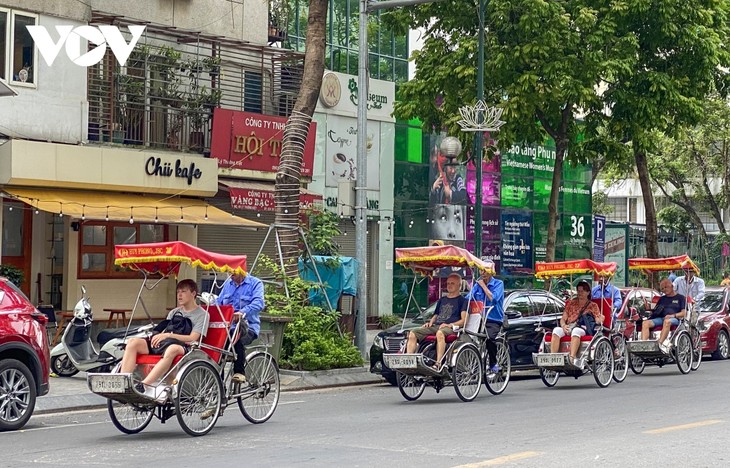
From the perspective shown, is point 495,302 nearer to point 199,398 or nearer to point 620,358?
point 620,358

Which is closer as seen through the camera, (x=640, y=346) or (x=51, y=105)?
(x=640, y=346)

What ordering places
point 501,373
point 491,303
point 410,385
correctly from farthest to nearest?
point 491,303 < point 501,373 < point 410,385

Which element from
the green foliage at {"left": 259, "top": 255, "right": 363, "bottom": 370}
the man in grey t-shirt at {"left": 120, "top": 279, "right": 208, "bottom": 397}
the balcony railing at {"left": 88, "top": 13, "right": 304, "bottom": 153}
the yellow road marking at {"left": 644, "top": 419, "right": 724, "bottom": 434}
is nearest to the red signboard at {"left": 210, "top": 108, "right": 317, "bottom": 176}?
the balcony railing at {"left": 88, "top": 13, "right": 304, "bottom": 153}

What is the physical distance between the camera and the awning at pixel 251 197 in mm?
26094

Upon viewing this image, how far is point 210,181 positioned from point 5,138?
192 inches

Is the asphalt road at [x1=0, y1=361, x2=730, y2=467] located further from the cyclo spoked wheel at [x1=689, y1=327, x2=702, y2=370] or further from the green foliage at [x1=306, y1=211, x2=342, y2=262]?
the green foliage at [x1=306, y1=211, x2=342, y2=262]

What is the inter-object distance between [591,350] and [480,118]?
700 cm

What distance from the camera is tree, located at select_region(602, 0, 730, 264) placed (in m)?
25.6

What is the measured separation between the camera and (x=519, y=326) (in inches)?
802

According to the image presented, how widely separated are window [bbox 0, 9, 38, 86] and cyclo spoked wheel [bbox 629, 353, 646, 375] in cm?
1275

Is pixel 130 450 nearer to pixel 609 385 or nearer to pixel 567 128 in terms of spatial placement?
pixel 609 385

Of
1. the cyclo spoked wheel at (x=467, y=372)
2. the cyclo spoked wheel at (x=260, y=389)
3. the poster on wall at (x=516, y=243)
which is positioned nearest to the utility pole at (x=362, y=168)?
the cyclo spoked wheel at (x=467, y=372)

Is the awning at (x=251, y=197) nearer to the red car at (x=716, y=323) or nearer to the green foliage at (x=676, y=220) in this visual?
the red car at (x=716, y=323)

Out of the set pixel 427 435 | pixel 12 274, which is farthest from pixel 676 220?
pixel 427 435
